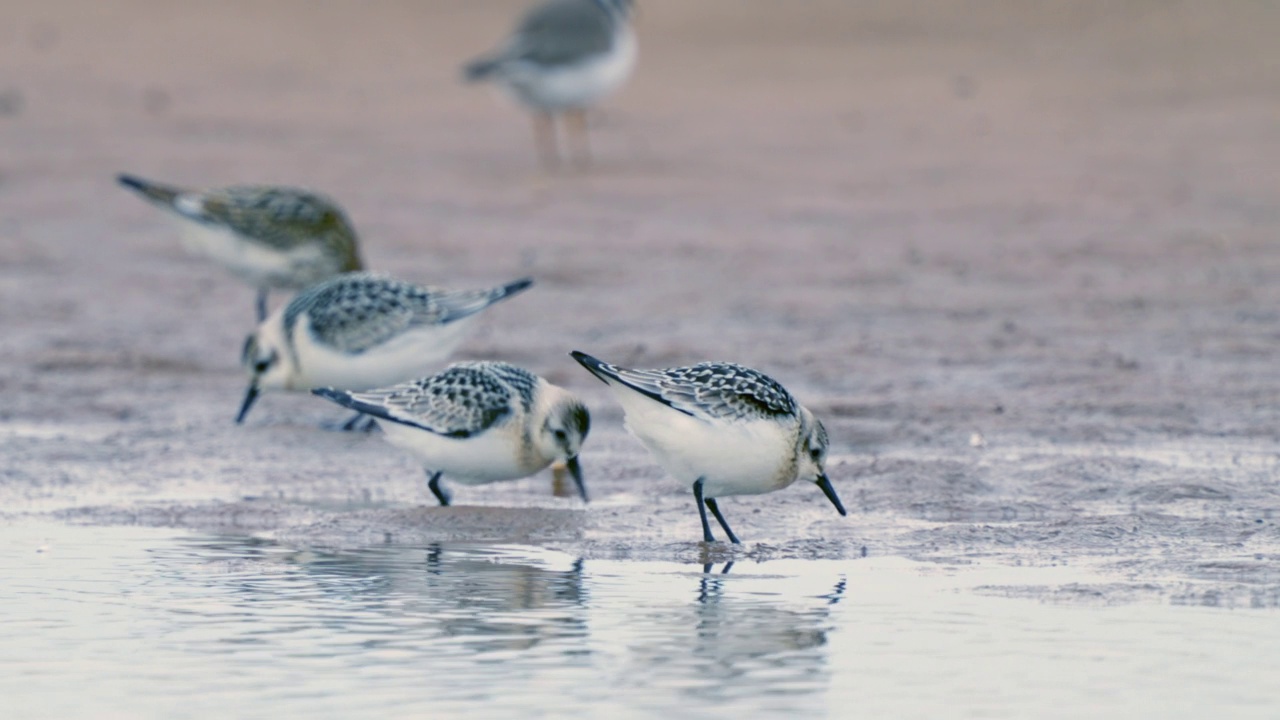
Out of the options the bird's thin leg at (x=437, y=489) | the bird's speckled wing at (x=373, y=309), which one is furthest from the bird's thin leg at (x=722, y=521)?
the bird's speckled wing at (x=373, y=309)

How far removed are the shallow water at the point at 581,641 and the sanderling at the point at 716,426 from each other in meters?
0.42

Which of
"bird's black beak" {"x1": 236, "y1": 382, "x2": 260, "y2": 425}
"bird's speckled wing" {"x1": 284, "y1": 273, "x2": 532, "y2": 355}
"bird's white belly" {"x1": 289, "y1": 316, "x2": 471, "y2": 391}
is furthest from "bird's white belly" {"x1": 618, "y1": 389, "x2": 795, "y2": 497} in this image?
"bird's black beak" {"x1": 236, "y1": 382, "x2": 260, "y2": 425}

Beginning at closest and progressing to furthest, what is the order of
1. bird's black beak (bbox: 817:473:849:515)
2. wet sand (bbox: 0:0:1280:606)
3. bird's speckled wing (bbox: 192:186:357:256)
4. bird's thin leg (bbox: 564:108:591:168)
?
bird's black beak (bbox: 817:473:849:515)
wet sand (bbox: 0:0:1280:606)
bird's speckled wing (bbox: 192:186:357:256)
bird's thin leg (bbox: 564:108:591:168)

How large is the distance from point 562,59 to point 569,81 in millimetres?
221

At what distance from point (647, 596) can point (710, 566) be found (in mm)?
568

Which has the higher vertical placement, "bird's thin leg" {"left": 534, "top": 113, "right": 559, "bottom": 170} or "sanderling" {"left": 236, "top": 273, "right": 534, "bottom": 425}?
"bird's thin leg" {"left": 534, "top": 113, "right": 559, "bottom": 170}

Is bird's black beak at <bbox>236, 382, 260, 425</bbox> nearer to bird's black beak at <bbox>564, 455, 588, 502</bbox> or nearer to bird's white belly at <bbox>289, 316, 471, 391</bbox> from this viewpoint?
bird's white belly at <bbox>289, 316, 471, 391</bbox>

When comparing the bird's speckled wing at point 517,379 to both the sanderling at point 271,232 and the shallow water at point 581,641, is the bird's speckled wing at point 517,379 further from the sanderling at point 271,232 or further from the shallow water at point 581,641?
the sanderling at point 271,232

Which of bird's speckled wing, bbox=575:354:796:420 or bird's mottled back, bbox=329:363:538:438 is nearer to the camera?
bird's speckled wing, bbox=575:354:796:420

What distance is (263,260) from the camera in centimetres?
1227

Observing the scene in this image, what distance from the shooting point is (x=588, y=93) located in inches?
754

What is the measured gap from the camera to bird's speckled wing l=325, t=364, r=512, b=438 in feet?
27.5

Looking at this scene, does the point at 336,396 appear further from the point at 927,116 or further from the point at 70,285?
the point at 927,116

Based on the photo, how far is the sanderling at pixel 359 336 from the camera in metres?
10.1
